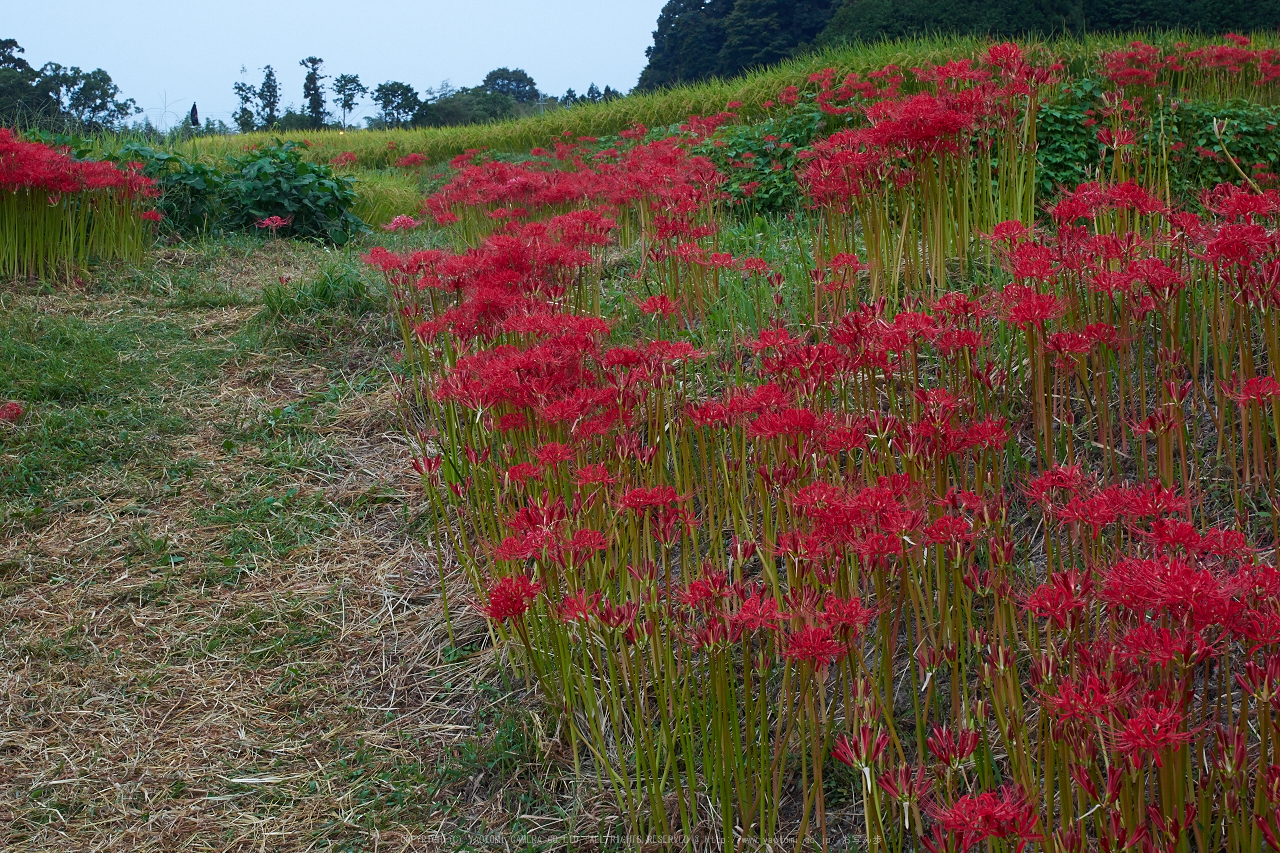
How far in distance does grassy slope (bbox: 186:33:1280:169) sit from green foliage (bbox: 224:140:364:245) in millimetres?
2098

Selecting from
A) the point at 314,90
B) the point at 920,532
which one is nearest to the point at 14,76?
the point at 314,90

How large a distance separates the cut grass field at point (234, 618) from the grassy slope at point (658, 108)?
6.36 metres

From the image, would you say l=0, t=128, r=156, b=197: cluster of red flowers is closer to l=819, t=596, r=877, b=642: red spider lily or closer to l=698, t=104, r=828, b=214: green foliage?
l=698, t=104, r=828, b=214: green foliage

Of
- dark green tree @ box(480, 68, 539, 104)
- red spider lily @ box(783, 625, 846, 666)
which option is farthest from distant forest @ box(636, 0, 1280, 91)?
dark green tree @ box(480, 68, 539, 104)

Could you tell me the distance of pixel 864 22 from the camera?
28094 millimetres

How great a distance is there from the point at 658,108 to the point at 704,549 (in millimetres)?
13595

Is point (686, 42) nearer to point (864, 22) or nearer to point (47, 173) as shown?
point (864, 22)

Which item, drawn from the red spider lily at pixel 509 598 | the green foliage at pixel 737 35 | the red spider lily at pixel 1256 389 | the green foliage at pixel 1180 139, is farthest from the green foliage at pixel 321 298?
the green foliage at pixel 737 35

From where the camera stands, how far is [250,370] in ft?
17.9

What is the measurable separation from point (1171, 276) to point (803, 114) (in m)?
7.05

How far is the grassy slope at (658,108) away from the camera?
1218cm

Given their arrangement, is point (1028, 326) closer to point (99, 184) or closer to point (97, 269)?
point (99, 184)

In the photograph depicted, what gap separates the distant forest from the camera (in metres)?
22.1

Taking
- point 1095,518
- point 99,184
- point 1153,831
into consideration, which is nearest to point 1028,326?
point 1095,518
